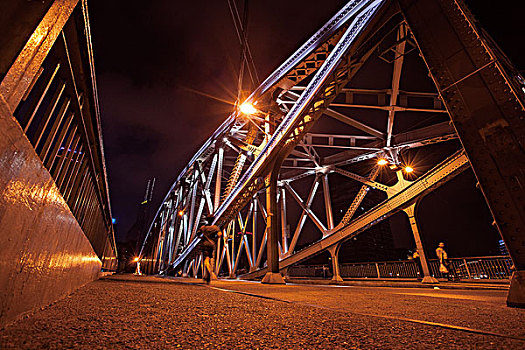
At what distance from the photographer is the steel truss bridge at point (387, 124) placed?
9.81ft

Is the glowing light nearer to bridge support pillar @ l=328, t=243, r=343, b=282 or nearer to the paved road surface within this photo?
bridge support pillar @ l=328, t=243, r=343, b=282

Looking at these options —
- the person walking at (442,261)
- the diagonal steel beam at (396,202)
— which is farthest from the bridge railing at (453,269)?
the diagonal steel beam at (396,202)

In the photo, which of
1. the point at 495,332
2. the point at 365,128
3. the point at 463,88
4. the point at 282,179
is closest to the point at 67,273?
the point at 495,332

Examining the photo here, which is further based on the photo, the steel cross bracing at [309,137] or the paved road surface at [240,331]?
the steel cross bracing at [309,137]

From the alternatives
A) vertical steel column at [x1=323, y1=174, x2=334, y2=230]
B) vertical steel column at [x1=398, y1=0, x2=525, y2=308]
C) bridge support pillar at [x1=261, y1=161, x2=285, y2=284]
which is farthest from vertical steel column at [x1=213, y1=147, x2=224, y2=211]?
vertical steel column at [x1=398, y1=0, x2=525, y2=308]

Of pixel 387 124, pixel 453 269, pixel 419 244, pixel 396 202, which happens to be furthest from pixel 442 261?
pixel 387 124

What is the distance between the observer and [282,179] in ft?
62.3

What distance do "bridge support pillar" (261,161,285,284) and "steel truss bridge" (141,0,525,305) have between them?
0.14 ft

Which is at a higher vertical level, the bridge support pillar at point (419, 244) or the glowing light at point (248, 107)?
the glowing light at point (248, 107)

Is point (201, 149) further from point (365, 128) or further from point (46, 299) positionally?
point (46, 299)

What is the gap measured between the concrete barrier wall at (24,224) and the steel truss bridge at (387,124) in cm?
437

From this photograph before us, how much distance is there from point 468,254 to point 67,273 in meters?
27.9

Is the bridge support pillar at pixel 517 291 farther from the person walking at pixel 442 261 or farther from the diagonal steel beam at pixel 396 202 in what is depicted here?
the person walking at pixel 442 261

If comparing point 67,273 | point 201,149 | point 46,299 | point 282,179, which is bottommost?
point 46,299
